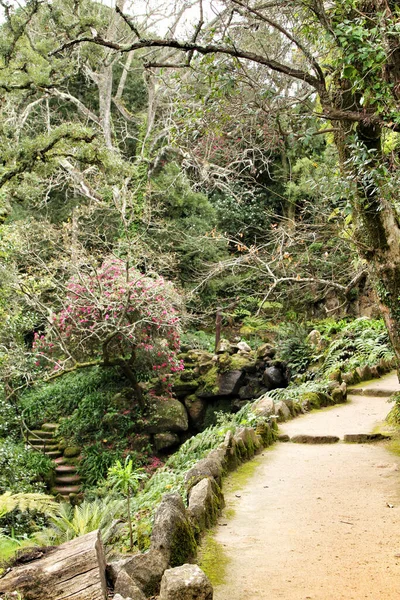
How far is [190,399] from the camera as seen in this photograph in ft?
42.7

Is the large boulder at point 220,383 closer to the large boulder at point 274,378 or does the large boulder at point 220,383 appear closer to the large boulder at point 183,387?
the large boulder at point 183,387

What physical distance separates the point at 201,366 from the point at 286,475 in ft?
26.5

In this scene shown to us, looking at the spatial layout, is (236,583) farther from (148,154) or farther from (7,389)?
(148,154)

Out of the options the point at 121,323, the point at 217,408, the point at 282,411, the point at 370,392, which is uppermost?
the point at 121,323

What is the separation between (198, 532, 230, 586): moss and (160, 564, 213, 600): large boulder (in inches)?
26.8

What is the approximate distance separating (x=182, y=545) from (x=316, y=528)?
1.26 metres

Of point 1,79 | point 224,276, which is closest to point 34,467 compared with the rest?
point 1,79

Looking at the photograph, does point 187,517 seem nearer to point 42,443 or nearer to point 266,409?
point 266,409

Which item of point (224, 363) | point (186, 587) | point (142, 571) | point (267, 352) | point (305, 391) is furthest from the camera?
point (267, 352)

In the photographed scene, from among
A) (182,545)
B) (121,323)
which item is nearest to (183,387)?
(121,323)

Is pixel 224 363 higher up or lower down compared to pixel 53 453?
higher up

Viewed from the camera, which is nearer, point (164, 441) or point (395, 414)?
point (395, 414)

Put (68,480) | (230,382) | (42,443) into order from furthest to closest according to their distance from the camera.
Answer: (230,382) < (42,443) < (68,480)

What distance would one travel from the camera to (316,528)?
385 cm
